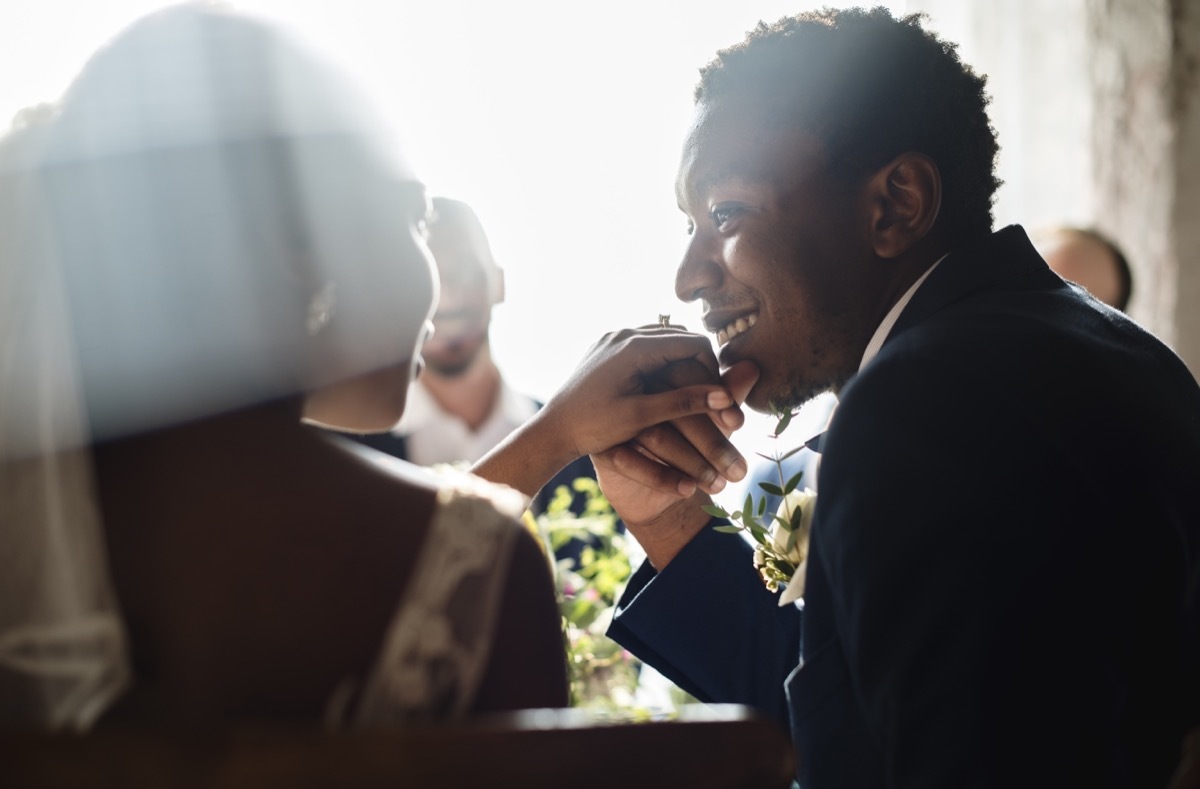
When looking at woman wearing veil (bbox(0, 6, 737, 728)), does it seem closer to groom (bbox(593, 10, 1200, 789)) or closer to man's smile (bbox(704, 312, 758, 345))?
groom (bbox(593, 10, 1200, 789))

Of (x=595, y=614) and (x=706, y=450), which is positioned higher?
(x=706, y=450)

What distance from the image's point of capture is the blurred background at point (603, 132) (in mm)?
3531

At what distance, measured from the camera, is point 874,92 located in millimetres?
1865

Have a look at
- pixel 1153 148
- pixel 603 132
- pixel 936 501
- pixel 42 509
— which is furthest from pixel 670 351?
pixel 1153 148

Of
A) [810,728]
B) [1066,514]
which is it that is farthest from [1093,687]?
[810,728]

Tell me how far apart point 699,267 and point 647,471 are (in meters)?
0.37

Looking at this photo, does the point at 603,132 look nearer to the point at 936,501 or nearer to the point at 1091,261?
the point at 1091,261

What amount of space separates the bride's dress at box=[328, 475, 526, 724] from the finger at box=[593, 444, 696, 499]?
95cm

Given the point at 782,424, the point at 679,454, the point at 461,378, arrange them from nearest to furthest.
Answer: the point at 782,424 < the point at 679,454 < the point at 461,378

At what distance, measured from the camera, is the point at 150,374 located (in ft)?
3.17

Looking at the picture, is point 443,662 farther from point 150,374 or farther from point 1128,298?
point 1128,298

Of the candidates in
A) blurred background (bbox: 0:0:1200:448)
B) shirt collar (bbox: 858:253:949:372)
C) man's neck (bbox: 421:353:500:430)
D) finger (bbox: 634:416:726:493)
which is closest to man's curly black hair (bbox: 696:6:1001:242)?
shirt collar (bbox: 858:253:949:372)

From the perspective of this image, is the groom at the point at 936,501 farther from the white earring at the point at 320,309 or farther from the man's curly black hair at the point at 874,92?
the white earring at the point at 320,309

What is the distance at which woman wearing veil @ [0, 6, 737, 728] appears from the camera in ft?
2.91
